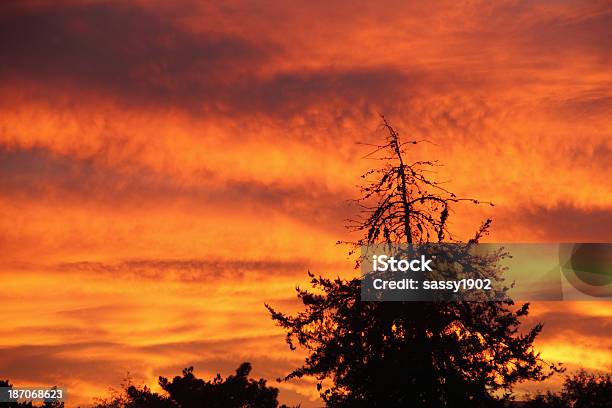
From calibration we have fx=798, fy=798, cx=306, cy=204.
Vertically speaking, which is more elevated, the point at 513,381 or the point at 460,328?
the point at 460,328

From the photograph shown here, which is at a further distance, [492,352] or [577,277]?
[577,277]

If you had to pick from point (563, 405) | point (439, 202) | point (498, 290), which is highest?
point (439, 202)

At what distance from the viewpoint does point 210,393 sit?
244ft

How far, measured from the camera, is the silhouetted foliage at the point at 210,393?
242 feet

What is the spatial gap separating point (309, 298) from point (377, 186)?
189 inches

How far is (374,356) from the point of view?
82.6ft

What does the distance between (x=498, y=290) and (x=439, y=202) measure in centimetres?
372

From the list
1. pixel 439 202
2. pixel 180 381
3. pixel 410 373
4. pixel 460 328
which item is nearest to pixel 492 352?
pixel 460 328

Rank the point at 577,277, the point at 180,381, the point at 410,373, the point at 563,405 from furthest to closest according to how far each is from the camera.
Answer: the point at 180,381 → the point at 563,405 → the point at 577,277 → the point at 410,373

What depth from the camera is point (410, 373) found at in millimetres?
24500

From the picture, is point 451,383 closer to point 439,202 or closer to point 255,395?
point 439,202

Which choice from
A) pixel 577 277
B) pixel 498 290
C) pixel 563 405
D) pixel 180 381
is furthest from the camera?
pixel 180 381

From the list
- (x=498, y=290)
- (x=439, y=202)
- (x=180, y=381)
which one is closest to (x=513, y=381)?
(x=498, y=290)

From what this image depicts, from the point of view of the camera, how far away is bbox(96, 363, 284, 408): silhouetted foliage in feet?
242
